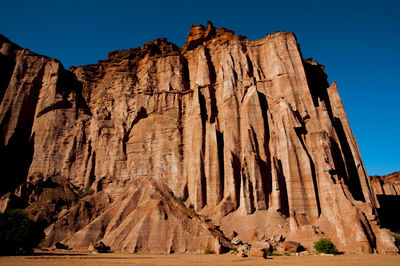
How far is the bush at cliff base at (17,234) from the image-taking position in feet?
65.6

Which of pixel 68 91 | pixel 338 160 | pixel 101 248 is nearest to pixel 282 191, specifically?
pixel 338 160

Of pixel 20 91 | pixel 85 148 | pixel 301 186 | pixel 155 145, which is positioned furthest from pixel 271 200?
pixel 20 91

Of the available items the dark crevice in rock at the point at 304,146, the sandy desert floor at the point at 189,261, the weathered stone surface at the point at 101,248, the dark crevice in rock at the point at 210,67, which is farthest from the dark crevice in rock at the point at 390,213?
the weathered stone surface at the point at 101,248

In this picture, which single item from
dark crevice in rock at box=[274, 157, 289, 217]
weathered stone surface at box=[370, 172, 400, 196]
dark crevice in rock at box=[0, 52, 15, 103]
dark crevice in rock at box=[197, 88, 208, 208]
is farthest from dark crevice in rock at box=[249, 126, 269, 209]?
weathered stone surface at box=[370, 172, 400, 196]

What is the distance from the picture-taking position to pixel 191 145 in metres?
38.2

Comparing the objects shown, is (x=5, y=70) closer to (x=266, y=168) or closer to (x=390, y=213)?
(x=266, y=168)

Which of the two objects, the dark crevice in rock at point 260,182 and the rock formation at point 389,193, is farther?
the rock formation at point 389,193

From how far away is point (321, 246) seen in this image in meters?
22.0

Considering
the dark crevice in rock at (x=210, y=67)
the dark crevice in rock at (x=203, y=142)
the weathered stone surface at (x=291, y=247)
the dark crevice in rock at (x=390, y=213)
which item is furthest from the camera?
the dark crevice in rock at (x=210, y=67)

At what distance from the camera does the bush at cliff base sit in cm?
2000

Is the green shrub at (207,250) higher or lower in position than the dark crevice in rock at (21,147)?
lower

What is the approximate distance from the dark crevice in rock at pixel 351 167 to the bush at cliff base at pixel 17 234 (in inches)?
1192

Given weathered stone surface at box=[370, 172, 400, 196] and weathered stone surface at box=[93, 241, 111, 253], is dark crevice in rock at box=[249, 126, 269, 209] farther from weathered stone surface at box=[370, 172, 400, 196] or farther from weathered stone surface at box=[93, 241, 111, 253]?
weathered stone surface at box=[370, 172, 400, 196]

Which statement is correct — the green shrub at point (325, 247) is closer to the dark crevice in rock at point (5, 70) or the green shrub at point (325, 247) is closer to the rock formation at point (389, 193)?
the rock formation at point (389, 193)
